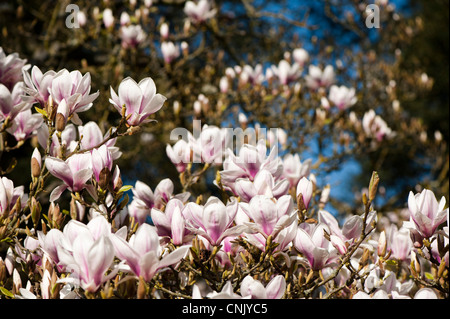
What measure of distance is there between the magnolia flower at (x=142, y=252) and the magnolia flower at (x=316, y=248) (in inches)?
14.7

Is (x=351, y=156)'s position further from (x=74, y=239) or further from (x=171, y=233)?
(x=74, y=239)

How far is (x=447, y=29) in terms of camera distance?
12414 millimetres

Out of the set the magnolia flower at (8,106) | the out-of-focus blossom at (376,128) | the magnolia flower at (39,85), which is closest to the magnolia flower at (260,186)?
the magnolia flower at (39,85)

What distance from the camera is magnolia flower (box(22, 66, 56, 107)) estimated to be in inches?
52.7

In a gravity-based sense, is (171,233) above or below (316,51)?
above

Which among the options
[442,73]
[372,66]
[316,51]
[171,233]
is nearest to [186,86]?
[171,233]

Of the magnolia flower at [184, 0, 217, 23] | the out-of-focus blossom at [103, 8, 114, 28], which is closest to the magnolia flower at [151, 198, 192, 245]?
the out-of-focus blossom at [103, 8, 114, 28]

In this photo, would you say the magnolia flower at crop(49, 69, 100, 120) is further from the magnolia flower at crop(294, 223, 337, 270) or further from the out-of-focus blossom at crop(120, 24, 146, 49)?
the out-of-focus blossom at crop(120, 24, 146, 49)

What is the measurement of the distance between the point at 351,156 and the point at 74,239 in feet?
9.33

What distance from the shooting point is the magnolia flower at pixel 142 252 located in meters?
0.97

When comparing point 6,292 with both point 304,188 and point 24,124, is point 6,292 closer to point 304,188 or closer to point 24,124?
point 24,124

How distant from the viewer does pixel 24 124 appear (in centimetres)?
158
